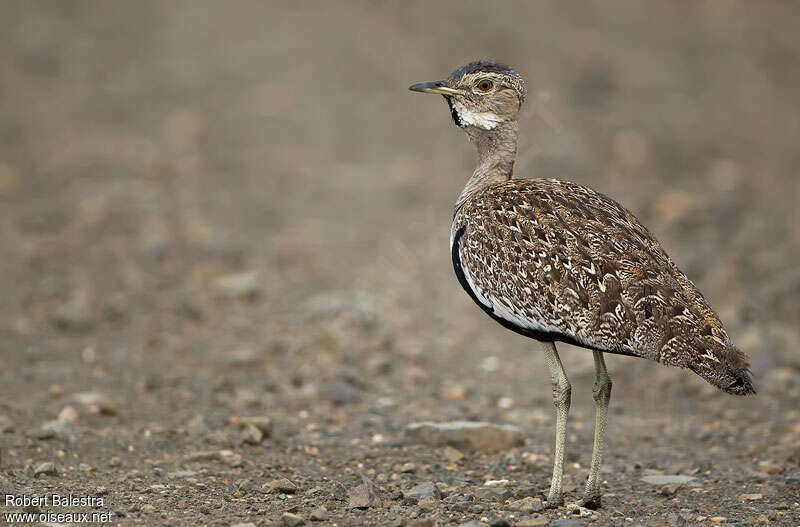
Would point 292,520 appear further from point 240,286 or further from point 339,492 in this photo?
point 240,286

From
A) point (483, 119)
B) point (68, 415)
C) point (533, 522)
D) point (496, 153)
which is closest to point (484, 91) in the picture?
point (483, 119)

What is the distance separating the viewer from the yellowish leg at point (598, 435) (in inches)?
234

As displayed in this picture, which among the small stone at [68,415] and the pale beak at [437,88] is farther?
the small stone at [68,415]

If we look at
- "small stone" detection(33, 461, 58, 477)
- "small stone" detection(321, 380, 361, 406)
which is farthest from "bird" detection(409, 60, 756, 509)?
"small stone" detection(33, 461, 58, 477)

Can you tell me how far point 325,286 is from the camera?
11078 millimetres

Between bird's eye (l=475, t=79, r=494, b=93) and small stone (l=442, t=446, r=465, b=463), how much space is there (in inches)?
95.4

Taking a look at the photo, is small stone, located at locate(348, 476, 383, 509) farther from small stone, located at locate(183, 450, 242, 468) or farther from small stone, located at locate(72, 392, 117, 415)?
small stone, located at locate(72, 392, 117, 415)

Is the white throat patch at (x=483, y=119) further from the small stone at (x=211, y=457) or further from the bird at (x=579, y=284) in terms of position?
the small stone at (x=211, y=457)

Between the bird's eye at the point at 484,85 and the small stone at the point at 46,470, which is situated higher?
the bird's eye at the point at 484,85

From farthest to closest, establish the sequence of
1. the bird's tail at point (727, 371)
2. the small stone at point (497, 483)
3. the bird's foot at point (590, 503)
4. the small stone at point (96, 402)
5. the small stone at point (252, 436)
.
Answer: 1. the small stone at point (96, 402)
2. the small stone at point (252, 436)
3. the small stone at point (497, 483)
4. the bird's foot at point (590, 503)
5. the bird's tail at point (727, 371)

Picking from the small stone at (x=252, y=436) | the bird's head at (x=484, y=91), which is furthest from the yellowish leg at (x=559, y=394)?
the small stone at (x=252, y=436)

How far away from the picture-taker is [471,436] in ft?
23.4

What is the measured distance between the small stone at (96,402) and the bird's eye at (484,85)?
3.65 meters

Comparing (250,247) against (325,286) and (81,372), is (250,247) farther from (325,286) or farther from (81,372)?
(81,372)
